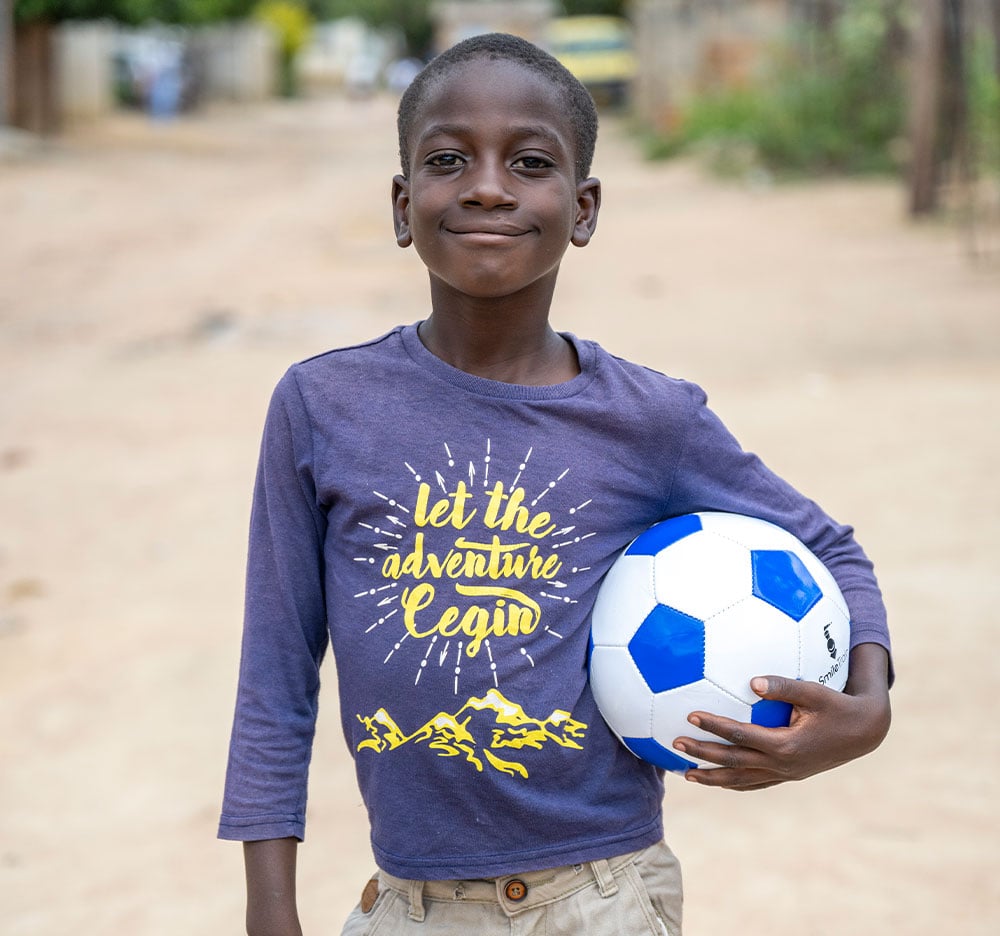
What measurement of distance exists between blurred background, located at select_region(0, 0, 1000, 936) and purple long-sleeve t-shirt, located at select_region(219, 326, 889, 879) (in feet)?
4.61

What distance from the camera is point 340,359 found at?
175 centimetres

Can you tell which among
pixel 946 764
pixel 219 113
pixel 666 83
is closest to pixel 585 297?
pixel 946 764

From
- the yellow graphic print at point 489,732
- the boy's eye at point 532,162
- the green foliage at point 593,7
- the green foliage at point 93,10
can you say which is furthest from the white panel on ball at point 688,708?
the green foliage at point 593,7

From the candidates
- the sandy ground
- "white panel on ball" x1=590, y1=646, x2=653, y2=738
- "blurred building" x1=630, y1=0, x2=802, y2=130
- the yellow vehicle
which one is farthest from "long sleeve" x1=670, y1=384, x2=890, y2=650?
the yellow vehicle

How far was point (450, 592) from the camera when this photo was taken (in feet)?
5.42

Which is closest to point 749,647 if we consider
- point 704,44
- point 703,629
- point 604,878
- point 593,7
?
point 703,629

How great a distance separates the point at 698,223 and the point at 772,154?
14.7ft

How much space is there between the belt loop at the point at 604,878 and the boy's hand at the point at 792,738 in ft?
0.50

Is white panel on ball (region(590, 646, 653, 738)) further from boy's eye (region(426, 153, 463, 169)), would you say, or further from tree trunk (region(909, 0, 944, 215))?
tree trunk (region(909, 0, 944, 215))

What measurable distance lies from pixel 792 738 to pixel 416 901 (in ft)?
1.63

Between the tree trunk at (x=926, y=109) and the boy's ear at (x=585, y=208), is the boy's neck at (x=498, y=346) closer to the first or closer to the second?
the boy's ear at (x=585, y=208)

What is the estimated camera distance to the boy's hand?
1.61m

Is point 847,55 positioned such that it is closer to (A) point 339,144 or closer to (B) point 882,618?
(A) point 339,144

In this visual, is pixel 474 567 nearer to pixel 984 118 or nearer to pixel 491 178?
pixel 491 178
